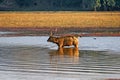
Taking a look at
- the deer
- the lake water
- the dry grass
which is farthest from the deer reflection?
the dry grass

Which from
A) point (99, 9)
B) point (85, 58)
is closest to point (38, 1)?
point (99, 9)

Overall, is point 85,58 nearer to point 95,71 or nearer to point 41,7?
point 95,71

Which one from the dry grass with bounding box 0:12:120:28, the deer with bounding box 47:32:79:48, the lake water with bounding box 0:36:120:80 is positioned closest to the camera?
the lake water with bounding box 0:36:120:80

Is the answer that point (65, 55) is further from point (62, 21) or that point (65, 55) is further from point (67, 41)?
point (62, 21)

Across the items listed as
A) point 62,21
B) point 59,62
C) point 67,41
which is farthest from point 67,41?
point 62,21

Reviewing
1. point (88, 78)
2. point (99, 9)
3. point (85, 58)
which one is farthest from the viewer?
point (99, 9)

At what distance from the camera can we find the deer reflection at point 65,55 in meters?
21.3

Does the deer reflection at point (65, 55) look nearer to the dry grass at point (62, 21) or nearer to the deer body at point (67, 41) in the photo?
the deer body at point (67, 41)

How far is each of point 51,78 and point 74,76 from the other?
80cm

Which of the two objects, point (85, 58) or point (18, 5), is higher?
point (85, 58)

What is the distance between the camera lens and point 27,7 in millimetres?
143750

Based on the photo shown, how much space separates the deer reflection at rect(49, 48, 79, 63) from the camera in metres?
21.3

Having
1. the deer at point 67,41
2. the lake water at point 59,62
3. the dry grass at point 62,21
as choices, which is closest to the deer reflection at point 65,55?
the lake water at point 59,62

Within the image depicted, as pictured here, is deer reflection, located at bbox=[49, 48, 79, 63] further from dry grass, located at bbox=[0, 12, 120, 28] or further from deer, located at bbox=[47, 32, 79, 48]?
dry grass, located at bbox=[0, 12, 120, 28]
